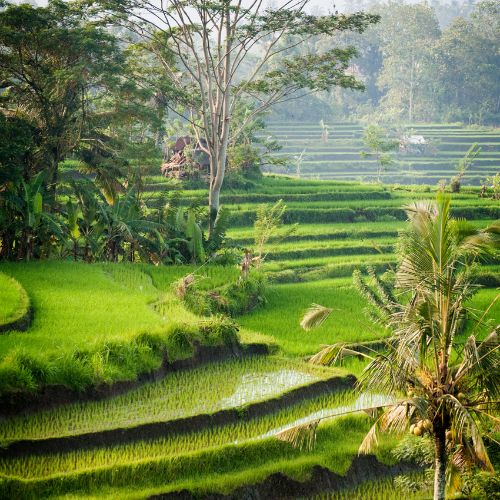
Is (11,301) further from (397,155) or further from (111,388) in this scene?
(397,155)

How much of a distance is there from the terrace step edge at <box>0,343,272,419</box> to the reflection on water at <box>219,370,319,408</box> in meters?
0.52

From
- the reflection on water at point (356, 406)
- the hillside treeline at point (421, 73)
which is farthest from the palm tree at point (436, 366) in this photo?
the hillside treeline at point (421, 73)

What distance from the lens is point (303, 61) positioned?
17266mm

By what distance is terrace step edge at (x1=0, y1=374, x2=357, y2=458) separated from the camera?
684 cm

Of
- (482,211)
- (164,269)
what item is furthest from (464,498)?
(482,211)

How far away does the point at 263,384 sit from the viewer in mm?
9078

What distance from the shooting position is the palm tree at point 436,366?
21.8 feet

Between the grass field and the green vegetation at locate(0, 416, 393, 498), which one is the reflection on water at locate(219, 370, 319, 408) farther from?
the green vegetation at locate(0, 416, 393, 498)

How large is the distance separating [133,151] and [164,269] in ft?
14.8

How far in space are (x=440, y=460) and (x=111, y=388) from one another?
10.0ft

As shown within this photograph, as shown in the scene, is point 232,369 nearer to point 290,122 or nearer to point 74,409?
point 74,409

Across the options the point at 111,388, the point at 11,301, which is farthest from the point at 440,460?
the point at 11,301

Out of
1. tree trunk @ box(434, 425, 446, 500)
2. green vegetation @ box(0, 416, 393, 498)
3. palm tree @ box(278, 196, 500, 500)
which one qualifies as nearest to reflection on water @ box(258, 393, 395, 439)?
green vegetation @ box(0, 416, 393, 498)

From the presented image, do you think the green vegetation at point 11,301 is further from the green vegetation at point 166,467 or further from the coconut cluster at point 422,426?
the coconut cluster at point 422,426
